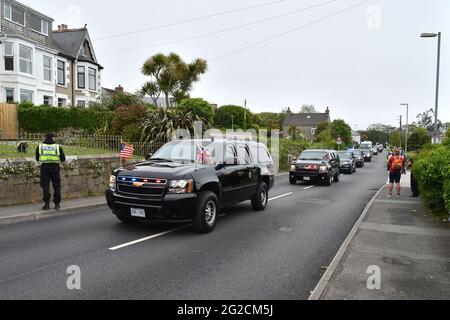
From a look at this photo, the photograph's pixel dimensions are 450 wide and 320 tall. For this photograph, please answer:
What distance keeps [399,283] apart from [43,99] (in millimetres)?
29557

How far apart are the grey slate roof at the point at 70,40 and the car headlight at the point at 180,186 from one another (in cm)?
2923

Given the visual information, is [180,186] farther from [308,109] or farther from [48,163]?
[308,109]

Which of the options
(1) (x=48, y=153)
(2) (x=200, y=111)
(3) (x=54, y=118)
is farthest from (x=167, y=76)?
(1) (x=48, y=153)

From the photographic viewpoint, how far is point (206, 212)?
24.2ft

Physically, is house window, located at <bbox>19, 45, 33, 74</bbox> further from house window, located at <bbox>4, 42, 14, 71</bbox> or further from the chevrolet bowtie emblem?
the chevrolet bowtie emblem

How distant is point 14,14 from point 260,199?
25.0 m

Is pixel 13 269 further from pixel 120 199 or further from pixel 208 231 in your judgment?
pixel 208 231

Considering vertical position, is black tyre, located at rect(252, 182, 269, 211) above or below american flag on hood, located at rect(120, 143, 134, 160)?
below

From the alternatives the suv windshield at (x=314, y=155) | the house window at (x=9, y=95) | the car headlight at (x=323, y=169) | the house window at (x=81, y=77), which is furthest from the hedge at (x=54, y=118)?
the car headlight at (x=323, y=169)

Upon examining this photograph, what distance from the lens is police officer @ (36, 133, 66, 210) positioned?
353 inches

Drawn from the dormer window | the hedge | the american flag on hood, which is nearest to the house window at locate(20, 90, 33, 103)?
the dormer window

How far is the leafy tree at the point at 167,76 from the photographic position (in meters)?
25.4

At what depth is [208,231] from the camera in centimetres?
740

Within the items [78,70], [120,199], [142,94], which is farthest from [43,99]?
[120,199]
